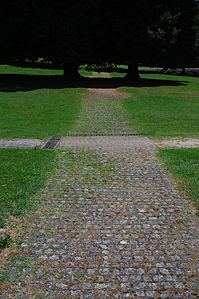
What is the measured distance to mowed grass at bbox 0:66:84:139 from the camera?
12277 mm

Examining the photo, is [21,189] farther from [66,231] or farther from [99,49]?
[99,49]

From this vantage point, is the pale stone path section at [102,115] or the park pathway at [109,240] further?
the pale stone path section at [102,115]

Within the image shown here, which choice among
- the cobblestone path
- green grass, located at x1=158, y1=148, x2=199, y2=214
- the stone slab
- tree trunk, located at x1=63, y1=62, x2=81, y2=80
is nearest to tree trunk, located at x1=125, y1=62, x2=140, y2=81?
tree trunk, located at x1=63, y1=62, x2=81, y2=80

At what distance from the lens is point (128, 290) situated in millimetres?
3533

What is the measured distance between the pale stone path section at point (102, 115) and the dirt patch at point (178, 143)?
178cm

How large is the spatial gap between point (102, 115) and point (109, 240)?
11489 millimetres

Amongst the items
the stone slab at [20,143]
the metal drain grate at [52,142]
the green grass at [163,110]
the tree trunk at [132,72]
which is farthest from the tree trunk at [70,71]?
the stone slab at [20,143]

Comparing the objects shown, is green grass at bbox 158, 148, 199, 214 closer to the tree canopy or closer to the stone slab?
the stone slab

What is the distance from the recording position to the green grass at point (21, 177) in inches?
215

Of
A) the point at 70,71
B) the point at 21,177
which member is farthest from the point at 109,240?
the point at 70,71

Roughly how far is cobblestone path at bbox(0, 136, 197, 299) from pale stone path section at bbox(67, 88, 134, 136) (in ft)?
15.8

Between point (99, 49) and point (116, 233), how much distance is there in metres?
25.1

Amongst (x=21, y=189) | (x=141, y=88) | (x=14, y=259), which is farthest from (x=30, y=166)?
(x=141, y=88)

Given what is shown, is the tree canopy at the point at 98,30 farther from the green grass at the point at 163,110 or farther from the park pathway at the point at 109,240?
the park pathway at the point at 109,240
